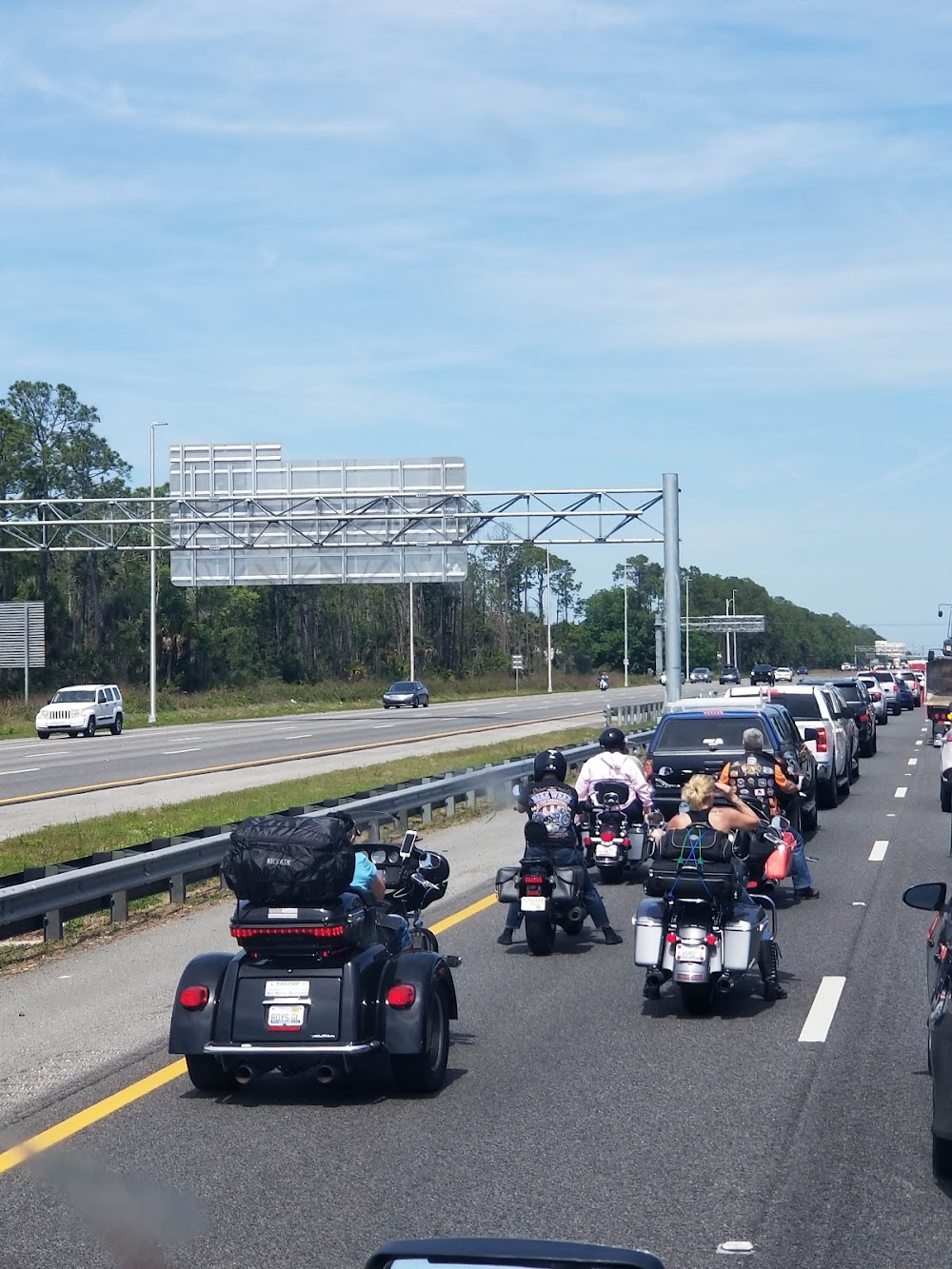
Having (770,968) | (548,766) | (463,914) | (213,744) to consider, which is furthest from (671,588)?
(770,968)

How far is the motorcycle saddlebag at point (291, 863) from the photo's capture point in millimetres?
7703

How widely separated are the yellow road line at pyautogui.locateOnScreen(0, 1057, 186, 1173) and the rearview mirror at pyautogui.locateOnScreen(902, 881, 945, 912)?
3.90 meters

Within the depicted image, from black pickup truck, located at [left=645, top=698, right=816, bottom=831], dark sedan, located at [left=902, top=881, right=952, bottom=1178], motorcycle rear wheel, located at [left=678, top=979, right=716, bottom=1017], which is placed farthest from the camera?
black pickup truck, located at [left=645, top=698, right=816, bottom=831]

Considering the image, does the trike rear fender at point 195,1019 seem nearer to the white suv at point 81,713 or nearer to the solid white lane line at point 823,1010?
the solid white lane line at point 823,1010

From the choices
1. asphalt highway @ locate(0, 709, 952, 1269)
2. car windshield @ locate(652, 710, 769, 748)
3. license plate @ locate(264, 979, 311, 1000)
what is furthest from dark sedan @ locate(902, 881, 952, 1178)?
car windshield @ locate(652, 710, 769, 748)

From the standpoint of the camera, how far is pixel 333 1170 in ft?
22.2

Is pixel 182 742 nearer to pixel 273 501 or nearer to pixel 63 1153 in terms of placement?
pixel 273 501

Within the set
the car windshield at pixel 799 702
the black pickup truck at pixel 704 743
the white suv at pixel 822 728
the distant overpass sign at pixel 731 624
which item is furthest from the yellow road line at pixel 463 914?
the distant overpass sign at pixel 731 624

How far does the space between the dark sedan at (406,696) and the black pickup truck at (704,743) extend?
54094mm

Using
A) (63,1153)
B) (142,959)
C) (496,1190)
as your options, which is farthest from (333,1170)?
(142,959)

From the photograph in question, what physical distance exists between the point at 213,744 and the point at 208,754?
5333mm

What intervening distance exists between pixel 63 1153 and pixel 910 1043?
184 inches

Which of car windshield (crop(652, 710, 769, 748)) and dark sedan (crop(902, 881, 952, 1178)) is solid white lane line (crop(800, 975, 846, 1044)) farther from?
car windshield (crop(652, 710, 769, 748))

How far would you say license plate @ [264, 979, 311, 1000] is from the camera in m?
7.86
